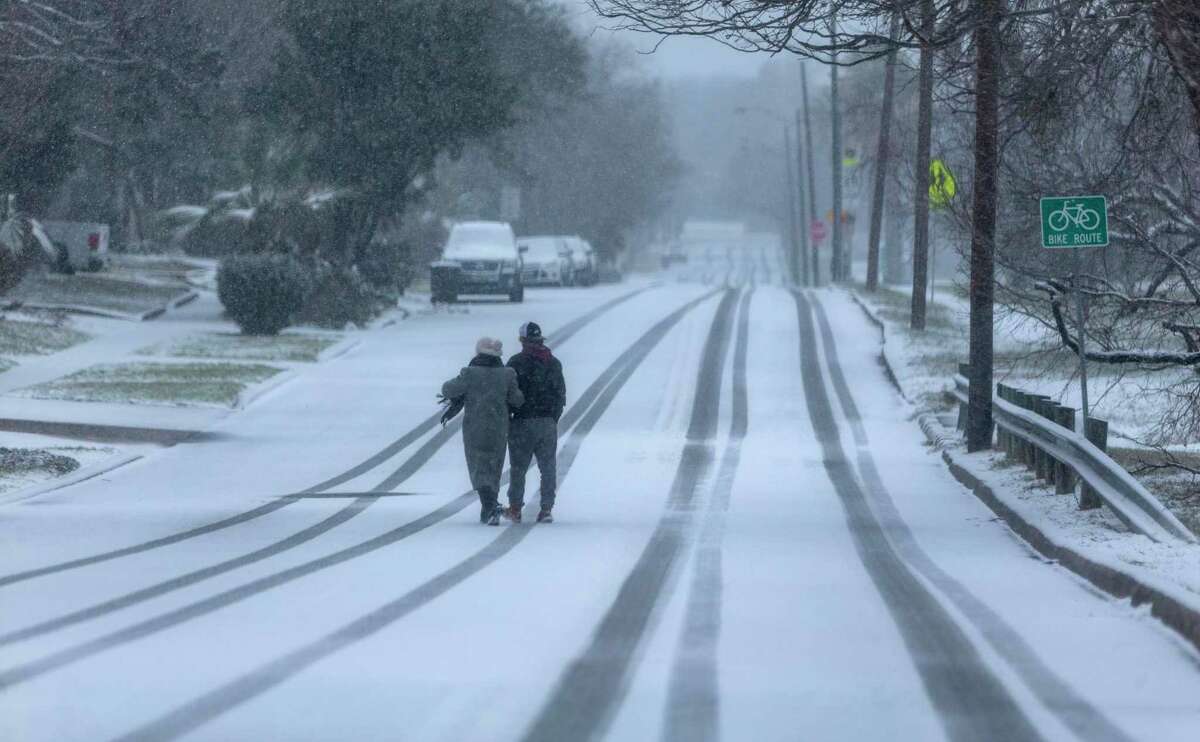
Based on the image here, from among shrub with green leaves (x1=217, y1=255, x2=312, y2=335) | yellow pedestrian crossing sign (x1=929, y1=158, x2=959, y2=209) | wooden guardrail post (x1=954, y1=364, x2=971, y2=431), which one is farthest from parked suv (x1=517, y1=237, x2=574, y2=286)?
wooden guardrail post (x1=954, y1=364, x2=971, y2=431)

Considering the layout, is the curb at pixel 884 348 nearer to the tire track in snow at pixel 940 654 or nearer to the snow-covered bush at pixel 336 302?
the snow-covered bush at pixel 336 302

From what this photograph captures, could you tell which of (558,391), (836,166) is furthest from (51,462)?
(836,166)

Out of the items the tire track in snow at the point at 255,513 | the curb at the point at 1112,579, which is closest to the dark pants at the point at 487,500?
the tire track in snow at the point at 255,513

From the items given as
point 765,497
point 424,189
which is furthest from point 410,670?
point 424,189

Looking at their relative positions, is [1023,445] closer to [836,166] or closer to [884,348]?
A: [884,348]

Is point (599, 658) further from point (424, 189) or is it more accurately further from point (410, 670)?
point (424, 189)

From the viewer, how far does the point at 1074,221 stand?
16.4 metres

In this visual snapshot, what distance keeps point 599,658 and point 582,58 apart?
45152 millimetres

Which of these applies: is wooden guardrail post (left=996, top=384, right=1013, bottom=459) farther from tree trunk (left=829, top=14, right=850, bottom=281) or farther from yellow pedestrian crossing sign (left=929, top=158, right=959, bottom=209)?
tree trunk (left=829, top=14, right=850, bottom=281)

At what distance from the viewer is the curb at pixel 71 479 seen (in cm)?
1766

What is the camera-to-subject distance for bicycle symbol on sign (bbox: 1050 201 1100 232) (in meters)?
16.3

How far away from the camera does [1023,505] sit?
51.2 ft

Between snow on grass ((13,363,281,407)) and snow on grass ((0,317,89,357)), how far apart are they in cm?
247

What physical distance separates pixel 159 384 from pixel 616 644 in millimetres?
18892
